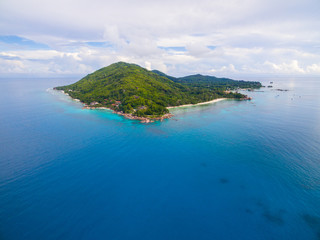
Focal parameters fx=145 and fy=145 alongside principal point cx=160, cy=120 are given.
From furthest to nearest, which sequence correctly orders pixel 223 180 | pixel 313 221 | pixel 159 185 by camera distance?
pixel 223 180, pixel 159 185, pixel 313 221

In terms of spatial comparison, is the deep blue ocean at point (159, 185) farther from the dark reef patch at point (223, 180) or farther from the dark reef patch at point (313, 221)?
the dark reef patch at point (223, 180)

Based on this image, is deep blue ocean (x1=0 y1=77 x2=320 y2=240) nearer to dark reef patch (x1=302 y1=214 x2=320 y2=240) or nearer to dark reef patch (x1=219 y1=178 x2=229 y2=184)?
dark reef patch (x1=302 y1=214 x2=320 y2=240)

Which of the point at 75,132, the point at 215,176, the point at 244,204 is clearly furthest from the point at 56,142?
the point at 244,204

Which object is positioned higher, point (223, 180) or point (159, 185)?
point (223, 180)

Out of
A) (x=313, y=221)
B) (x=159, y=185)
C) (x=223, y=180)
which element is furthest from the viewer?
(x=223, y=180)

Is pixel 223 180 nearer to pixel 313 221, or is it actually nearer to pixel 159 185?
pixel 313 221

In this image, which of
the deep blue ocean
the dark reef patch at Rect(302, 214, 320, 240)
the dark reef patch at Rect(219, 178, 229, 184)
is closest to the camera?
the dark reef patch at Rect(302, 214, 320, 240)

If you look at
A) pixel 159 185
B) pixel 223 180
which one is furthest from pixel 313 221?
pixel 159 185

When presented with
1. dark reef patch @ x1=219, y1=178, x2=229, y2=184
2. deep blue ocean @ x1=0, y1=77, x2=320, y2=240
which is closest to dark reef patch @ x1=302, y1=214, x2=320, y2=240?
deep blue ocean @ x1=0, y1=77, x2=320, y2=240
